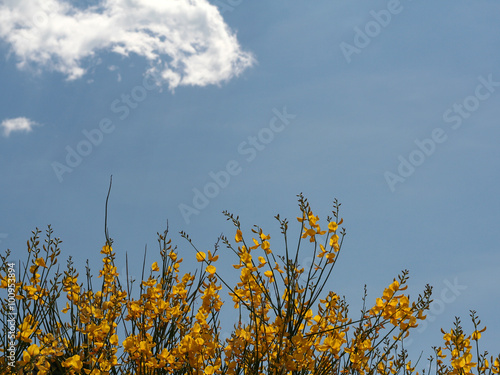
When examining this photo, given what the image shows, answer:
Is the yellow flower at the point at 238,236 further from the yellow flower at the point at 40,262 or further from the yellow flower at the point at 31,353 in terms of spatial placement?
the yellow flower at the point at 40,262

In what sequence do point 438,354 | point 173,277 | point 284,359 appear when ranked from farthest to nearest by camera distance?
point 438,354 → point 173,277 → point 284,359

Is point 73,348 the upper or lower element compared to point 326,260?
lower

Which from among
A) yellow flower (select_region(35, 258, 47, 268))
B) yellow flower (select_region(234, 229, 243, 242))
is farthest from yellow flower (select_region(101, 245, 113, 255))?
yellow flower (select_region(234, 229, 243, 242))

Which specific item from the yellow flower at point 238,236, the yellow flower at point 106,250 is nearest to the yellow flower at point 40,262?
the yellow flower at point 106,250

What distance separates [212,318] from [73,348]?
88 cm

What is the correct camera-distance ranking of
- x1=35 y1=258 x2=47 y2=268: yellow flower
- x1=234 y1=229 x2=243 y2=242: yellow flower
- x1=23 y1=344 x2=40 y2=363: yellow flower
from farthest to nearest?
x1=35 y1=258 x2=47 y2=268: yellow flower < x1=234 y1=229 x2=243 y2=242: yellow flower < x1=23 y1=344 x2=40 y2=363: yellow flower

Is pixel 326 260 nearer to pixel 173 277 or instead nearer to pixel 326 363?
pixel 326 363

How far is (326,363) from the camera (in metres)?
2.53

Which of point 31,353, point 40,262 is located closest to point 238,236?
point 31,353

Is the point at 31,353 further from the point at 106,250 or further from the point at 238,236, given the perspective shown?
the point at 238,236

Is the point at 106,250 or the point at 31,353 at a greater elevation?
the point at 106,250

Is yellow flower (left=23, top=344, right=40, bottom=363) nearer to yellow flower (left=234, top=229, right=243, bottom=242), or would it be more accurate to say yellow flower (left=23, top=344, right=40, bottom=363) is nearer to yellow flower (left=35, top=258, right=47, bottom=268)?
yellow flower (left=35, top=258, right=47, bottom=268)

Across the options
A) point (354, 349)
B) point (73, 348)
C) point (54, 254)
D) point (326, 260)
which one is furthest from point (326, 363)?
point (54, 254)

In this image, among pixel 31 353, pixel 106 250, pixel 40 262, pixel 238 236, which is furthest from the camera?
pixel 106 250
